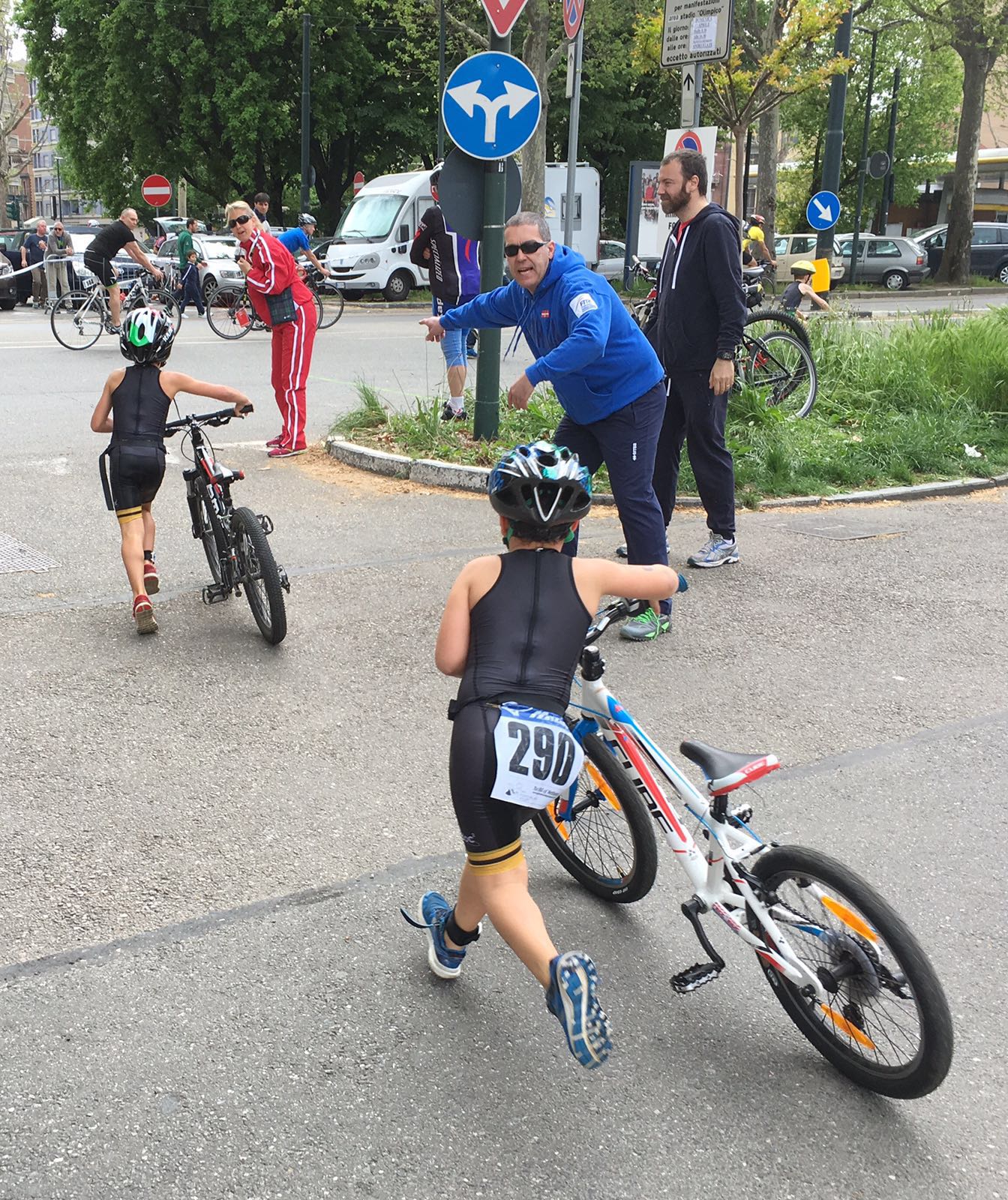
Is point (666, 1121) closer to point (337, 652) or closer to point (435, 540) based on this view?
point (337, 652)

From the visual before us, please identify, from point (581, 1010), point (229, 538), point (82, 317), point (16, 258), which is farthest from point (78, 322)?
point (581, 1010)

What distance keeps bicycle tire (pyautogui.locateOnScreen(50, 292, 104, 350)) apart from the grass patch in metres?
7.03

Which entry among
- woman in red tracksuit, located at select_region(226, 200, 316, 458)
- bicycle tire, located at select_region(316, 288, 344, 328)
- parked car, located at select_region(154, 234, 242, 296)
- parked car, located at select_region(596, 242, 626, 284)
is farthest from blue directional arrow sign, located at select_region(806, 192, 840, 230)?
woman in red tracksuit, located at select_region(226, 200, 316, 458)

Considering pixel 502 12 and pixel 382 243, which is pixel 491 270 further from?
pixel 382 243

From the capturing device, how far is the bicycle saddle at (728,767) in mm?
2818

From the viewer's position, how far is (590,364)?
214 inches

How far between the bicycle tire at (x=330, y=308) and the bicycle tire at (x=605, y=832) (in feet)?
58.6

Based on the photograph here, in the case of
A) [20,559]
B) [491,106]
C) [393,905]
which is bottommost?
[20,559]

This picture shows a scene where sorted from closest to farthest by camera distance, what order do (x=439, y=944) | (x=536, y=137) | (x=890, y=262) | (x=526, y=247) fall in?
(x=439, y=944), (x=526, y=247), (x=536, y=137), (x=890, y=262)

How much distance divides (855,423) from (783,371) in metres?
0.78

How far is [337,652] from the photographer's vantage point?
18.7 feet

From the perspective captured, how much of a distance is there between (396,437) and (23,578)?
3.93m

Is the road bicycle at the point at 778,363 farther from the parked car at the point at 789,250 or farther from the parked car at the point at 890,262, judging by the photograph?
the parked car at the point at 890,262

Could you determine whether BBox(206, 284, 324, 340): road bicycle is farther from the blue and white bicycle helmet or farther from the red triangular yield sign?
the blue and white bicycle helmet
